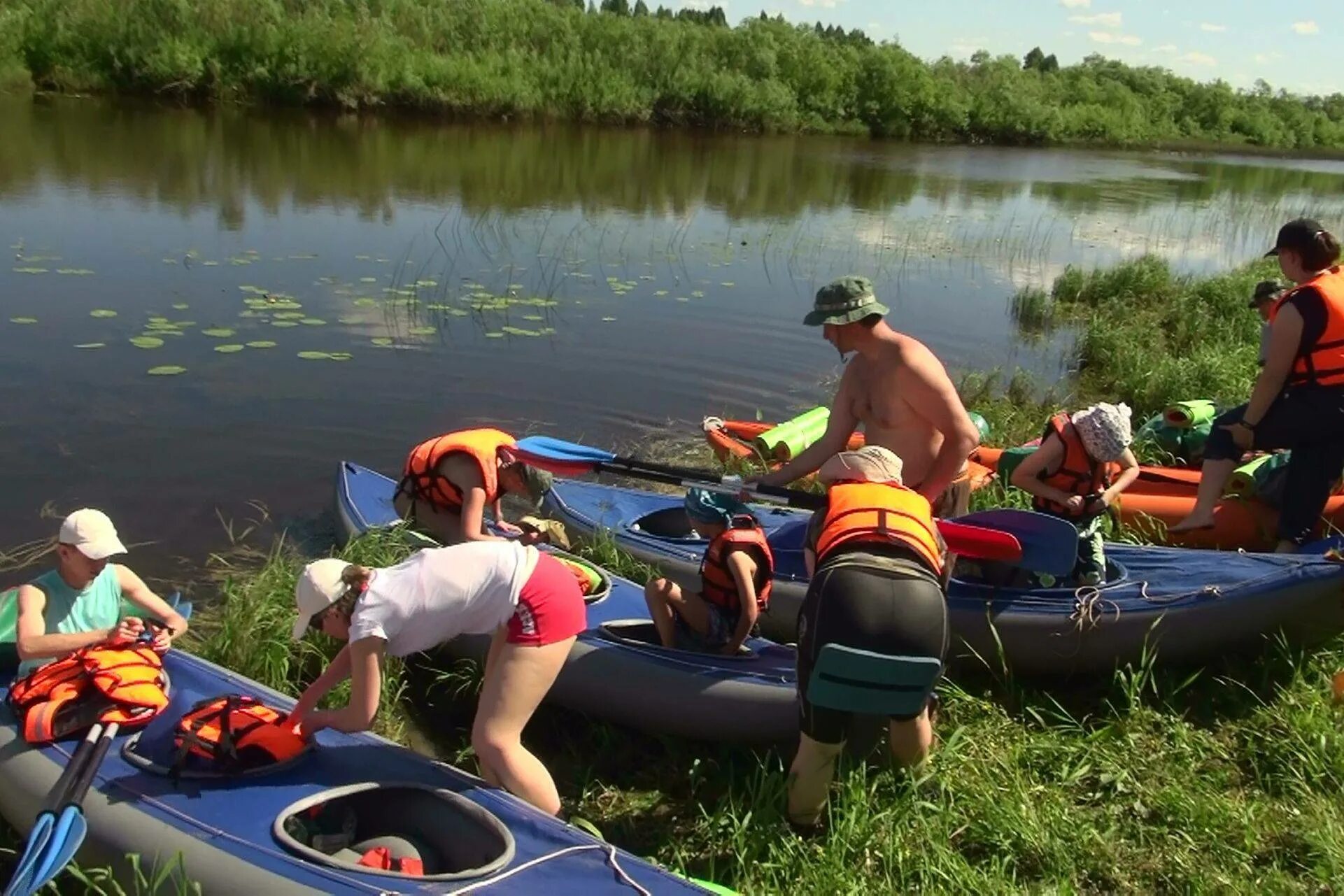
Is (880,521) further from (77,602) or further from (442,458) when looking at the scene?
(77,602)

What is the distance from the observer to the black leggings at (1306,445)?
4.84 meters

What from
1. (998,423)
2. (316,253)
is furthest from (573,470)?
(316,253)

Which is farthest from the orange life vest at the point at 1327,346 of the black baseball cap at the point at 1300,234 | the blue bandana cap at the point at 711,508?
the blue bandana cap at the point at 711,508

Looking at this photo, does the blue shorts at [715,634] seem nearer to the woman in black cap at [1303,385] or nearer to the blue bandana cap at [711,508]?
the blue bandana cap at [711,508]

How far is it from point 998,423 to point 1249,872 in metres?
5.22

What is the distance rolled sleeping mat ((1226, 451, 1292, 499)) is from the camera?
18.1ft

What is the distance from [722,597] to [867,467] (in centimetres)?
97

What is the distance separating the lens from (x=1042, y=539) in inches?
176

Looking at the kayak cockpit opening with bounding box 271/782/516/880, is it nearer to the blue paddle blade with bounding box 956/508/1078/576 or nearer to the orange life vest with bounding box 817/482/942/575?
the orange life vest with bounding box 817/482/942/575

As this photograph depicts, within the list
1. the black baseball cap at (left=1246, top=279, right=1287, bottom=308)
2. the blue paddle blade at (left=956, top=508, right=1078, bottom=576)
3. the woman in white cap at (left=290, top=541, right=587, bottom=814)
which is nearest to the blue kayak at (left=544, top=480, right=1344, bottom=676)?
the blue paddle blade at (left=956, top=508, right=1078, bottom=576)

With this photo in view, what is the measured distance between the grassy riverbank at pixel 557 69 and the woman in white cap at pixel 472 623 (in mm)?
26251

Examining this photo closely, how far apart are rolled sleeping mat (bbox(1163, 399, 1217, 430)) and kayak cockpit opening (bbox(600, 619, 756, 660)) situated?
3.84 m

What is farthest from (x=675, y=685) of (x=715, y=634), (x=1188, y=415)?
(x=1188, y=415)

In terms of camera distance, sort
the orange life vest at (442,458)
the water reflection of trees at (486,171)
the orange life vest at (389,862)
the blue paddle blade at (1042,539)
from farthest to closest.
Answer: the water reflection of trees at (486,171)
the orange life vest at (442,458)
the blue paddle blade at (1042,539)
the orange life vest at (389,862)
